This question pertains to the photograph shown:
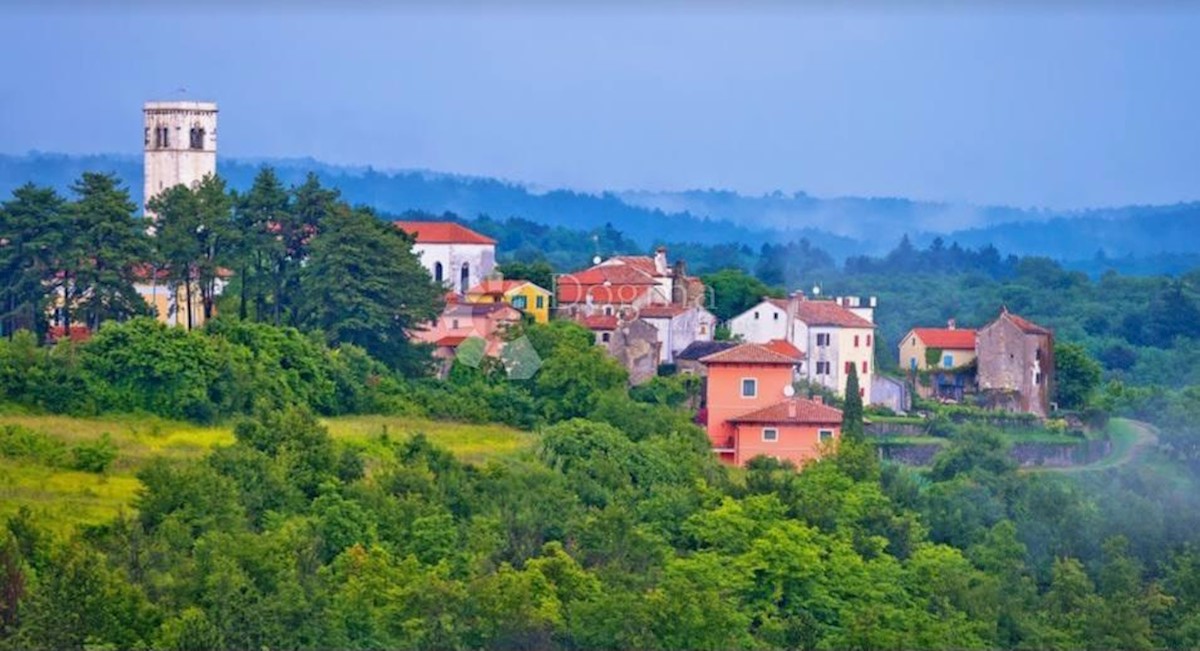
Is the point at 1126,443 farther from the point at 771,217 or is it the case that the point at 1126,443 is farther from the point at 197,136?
the point at 771,217

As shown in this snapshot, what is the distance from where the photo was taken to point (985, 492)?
23234 mm

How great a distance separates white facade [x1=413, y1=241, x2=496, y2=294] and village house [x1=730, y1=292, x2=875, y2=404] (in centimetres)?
333

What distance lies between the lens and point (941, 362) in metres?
30.0

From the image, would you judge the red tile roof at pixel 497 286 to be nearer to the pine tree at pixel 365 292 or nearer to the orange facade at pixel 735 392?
the pine tree at pixel 365 292

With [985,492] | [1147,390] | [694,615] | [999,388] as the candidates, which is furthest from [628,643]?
[1147,390]

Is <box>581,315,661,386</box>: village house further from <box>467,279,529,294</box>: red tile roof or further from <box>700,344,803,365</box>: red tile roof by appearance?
<box>467,279,529,294</box>: red tile roof

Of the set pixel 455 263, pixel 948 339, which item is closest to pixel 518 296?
pixel 455 263

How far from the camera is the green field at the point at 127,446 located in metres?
18.7

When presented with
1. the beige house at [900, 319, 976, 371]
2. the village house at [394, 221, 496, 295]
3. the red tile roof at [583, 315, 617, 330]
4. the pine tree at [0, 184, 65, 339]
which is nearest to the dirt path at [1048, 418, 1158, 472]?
the beige house at [900, 319, 976, 371]

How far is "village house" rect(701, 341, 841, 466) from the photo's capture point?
24.2 meters

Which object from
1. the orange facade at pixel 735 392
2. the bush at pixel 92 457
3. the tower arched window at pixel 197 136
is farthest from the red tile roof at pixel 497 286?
the bush at pixel 92 457

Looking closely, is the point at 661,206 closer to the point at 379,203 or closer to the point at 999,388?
the point at 379,203

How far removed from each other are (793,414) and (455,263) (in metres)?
6.69

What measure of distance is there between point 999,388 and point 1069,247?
2715 inches
